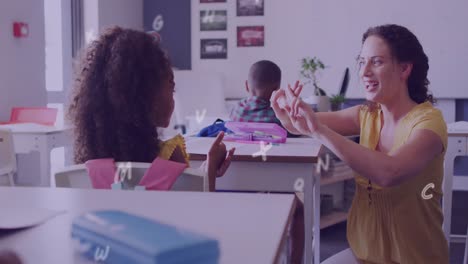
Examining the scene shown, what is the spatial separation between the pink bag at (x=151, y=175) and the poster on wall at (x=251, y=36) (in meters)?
4.94

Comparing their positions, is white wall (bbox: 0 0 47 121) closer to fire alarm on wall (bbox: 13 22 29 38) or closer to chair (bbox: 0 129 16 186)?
fire alarm on wall (bbox: 13 22 29 38)

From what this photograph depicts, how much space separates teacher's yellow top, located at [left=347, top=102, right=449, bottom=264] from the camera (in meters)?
1.53

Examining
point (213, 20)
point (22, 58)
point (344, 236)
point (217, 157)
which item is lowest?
point (344, 236)

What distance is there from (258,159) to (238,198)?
3.67 ft

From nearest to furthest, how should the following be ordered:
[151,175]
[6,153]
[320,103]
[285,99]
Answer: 1. [151,175]
2. [285,99]
3. [6,153]
4. [320,103]

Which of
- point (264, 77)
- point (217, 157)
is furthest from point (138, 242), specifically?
point (264, 77)

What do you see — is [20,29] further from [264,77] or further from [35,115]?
[264,77]

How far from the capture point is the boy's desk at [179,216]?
63 centimetres

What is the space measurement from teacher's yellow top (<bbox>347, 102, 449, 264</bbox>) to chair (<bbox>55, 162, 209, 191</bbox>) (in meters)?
0.63

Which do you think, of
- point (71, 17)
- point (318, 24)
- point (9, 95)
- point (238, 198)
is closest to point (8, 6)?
point (9, 95)

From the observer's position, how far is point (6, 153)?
299cm

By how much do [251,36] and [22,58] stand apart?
2629 millimetres

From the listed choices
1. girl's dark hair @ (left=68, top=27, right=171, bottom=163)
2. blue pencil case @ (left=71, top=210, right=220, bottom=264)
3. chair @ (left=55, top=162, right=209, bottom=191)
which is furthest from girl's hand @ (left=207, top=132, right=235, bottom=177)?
blue pencil case @ (left=71, top=210, right=220, bottom=264)

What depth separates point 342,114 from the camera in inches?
76.7
